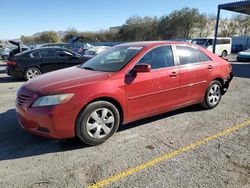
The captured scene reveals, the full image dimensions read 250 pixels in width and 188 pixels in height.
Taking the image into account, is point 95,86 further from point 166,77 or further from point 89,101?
point 166,77

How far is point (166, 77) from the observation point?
4.68m

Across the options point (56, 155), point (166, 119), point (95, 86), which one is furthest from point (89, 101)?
point (166, 119)

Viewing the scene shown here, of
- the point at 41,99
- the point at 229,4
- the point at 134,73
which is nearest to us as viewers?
the point at 41,99

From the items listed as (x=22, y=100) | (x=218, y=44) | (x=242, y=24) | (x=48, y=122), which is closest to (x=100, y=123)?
(x=48, y=122)

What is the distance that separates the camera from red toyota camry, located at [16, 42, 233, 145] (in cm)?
A: 370

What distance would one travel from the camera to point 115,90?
404 centimetres

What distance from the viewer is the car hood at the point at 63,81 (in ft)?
12.4

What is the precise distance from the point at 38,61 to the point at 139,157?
8.23 meters

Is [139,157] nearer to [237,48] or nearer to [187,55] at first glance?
[187,55]

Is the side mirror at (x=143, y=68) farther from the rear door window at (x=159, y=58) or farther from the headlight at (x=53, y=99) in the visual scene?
the headlight at (x=53, y=99)

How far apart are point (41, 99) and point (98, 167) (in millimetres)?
1295

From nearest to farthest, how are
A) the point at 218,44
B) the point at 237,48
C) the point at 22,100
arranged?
the point at 22,100, the point at 218,44, the point at 237,48

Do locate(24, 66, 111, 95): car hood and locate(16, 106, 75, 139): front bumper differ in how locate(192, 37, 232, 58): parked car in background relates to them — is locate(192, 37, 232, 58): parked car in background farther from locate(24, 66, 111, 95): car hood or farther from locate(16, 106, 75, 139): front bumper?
locate(16, 106, 75, 139): front bumper

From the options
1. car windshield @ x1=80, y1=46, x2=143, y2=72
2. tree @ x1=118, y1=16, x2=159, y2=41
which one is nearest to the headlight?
car windshield @ x1=80, y1=46, x2=143, y2=72
